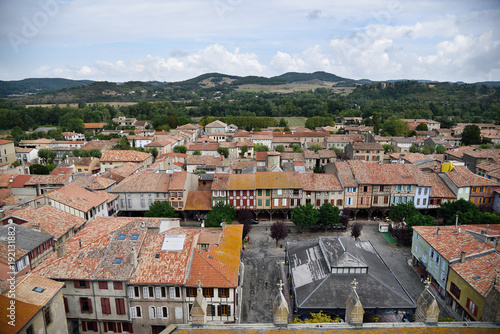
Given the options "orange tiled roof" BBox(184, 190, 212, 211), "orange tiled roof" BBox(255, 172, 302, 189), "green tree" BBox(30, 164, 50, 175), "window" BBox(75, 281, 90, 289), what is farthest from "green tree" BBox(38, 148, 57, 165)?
"window" BBox(75, 281, 90, 289)

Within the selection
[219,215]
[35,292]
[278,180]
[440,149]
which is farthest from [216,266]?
[440,149]

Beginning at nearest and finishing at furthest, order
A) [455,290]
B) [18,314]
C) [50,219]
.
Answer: [18,314], [455,290], [50,219]

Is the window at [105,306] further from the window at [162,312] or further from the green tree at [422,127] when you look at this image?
the green tree at [422,127]

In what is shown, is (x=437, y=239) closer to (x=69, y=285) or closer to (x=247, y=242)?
(x=247, y=242)

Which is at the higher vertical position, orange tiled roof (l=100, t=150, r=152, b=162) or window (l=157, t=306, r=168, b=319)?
orange tiled roof (l=100, t=150, r=152, b=162)

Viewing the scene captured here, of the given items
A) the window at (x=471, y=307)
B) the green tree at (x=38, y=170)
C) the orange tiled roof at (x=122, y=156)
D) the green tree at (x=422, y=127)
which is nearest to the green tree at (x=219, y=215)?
the window at (x=471, y=307)

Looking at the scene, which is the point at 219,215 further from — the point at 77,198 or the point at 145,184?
the point at 77,198

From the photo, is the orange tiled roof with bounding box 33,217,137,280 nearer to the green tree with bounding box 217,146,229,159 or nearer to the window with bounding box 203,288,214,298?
the window with bounding box 203,288,214,298
